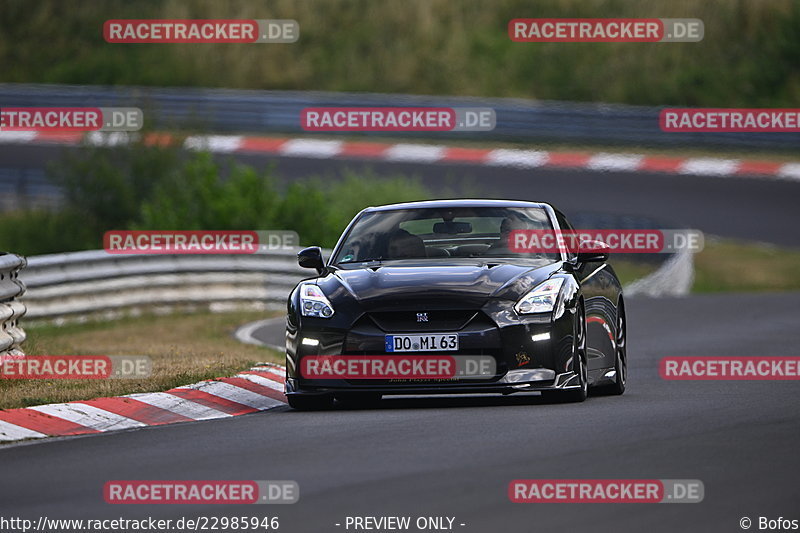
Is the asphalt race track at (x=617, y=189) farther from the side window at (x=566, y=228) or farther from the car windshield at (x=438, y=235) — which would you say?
the car windshield at (x=438, y=235)

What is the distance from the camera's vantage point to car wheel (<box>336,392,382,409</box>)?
35.4ft

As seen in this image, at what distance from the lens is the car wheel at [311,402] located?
11.0m

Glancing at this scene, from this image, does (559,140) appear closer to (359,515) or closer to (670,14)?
(670,14)

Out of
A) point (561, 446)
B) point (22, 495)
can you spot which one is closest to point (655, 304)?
point (561, 446)

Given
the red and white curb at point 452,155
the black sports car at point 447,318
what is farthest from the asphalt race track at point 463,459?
the red and white curb at point 452,155

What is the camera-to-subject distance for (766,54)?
129 feet

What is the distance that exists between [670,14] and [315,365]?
102 ft

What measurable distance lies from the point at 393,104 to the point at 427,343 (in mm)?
24111

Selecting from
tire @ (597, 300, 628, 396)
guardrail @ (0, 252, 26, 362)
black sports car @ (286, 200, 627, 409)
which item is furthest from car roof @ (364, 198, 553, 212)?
guardrail @ (0, 252, 26, 362)

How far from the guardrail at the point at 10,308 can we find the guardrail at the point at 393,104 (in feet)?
62.6

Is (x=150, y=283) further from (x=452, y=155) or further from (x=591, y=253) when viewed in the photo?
(x=452, y=155)

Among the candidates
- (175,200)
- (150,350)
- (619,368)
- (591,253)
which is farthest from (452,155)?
(591,253)

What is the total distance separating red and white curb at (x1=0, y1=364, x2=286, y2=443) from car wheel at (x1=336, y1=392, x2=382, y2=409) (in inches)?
20.5

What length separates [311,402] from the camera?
1107 cm
